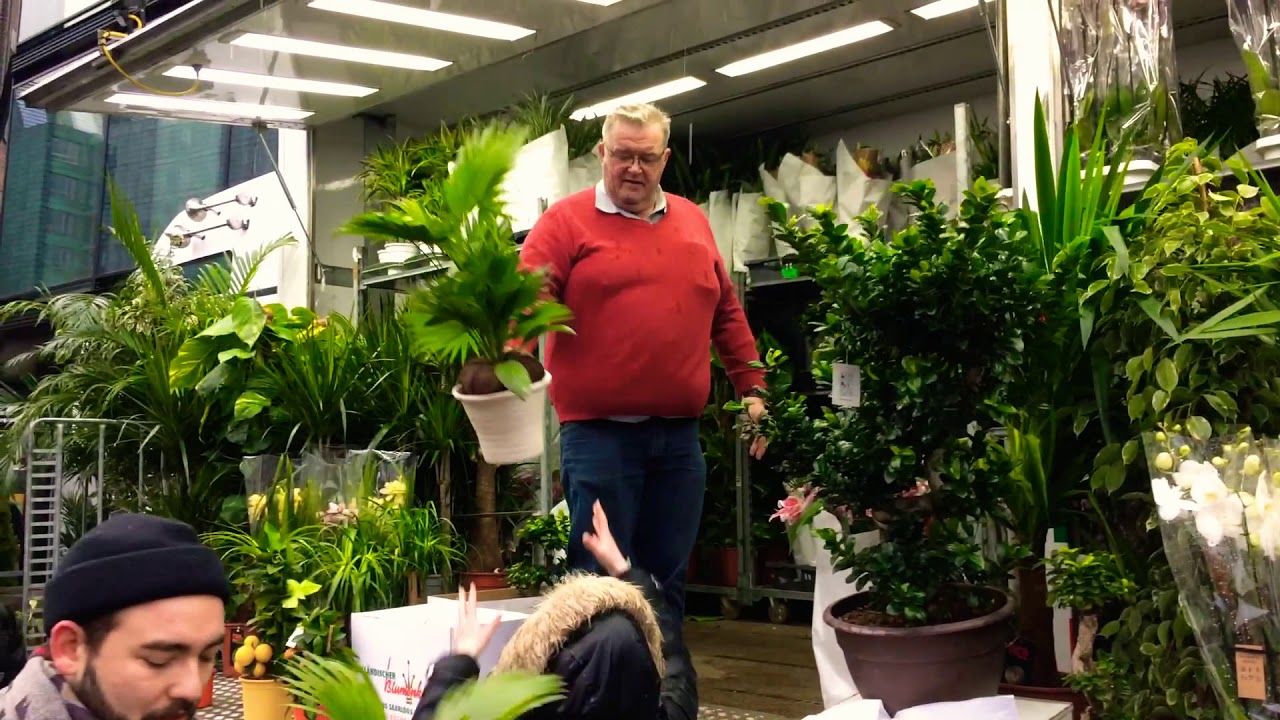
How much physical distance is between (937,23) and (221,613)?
3.24 metres

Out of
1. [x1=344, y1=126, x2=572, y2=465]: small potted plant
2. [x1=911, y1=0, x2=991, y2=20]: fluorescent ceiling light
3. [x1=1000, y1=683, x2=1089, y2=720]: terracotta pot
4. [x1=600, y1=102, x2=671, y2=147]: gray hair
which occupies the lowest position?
[x1=1000, y1=683, x2=1089, y2=720]: terracotta pot

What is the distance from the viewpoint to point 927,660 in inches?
62.6

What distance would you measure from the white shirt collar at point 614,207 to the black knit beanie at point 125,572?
1.35 m

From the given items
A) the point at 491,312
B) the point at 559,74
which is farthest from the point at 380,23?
the point at 491,312

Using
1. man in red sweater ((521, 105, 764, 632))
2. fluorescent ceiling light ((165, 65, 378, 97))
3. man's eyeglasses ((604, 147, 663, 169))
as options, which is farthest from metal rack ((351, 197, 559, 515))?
man's eyeglasses ((604, 147, 663, 169))

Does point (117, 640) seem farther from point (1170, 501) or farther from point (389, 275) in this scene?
point (389, 275)

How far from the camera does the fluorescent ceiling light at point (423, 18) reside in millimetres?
3369

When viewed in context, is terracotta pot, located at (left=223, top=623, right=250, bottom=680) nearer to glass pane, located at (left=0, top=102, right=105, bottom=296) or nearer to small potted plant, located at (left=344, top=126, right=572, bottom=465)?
small potted plant, located at (left=344, top=126, right=572, bottom=465)

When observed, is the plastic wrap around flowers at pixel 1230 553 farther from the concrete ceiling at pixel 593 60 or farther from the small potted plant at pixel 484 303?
the concrete ceiling at pixel 593 60

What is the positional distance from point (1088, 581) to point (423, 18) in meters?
2.77

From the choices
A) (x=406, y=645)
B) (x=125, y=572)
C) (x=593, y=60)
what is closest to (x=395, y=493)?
(x=406, y=645)

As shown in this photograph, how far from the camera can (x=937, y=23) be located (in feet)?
11.9

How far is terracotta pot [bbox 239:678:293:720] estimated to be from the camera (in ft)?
8.49

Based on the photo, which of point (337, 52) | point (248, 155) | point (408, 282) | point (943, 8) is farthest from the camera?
point (248, 155)
